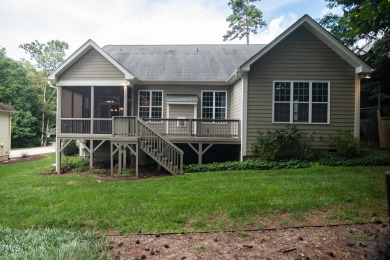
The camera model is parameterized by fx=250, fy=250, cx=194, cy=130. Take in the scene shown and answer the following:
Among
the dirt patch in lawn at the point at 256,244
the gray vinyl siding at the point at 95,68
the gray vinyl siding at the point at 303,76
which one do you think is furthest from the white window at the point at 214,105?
the dirt patch in lawn at the point at 256,244

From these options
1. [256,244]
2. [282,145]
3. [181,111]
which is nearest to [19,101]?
[181,111]

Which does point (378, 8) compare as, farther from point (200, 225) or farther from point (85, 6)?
point (85, 6)

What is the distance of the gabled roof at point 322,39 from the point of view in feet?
32.4

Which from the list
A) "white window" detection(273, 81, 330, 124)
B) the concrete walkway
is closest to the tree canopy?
the concrete walkway

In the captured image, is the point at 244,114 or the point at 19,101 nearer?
the point at 244,114

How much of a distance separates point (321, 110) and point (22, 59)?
50.1m

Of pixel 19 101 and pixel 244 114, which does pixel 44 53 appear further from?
pixel 244 114

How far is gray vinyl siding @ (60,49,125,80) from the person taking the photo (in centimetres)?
1148

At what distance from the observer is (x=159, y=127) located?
1284 cm

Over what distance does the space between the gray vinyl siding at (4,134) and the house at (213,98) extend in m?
7.68

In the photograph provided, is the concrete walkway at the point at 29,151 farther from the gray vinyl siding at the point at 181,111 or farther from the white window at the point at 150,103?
the gray vinyl siding at the point at 181,111

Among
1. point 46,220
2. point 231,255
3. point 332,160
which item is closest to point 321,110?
point 332,160

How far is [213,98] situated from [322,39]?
554 cm

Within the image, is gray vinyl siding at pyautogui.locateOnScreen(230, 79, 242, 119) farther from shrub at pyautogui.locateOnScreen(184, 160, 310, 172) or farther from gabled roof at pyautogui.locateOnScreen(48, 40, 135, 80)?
gabled roof at pyautogui.locateOnScreen(48, 40, 135, 80)
